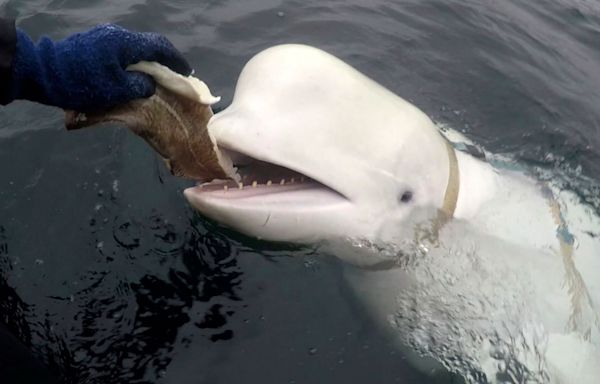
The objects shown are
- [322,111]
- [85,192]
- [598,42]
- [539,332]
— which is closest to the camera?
[322,111]

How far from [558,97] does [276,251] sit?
196 inches

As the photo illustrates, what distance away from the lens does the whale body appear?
13.8 ft

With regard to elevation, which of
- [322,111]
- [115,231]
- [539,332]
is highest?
[322,111]

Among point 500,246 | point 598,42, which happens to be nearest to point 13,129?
point 500,246

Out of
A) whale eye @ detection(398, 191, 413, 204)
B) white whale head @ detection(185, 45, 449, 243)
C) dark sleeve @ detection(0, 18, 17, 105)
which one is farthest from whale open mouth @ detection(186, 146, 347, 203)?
dark sleeve @ detection(0, 18, 17, 105)

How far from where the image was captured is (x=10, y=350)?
153 inches

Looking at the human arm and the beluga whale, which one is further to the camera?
the beluga whale

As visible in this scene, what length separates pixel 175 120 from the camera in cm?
390

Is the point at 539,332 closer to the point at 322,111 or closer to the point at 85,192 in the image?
the point at 322,111

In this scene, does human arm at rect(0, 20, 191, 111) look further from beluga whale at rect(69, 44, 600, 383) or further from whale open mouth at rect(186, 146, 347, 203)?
whale open mouth at rect(186, 146, 347, 203)

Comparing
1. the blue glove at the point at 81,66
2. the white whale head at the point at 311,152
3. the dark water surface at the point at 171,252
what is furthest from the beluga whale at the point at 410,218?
the blue glove at the point at 81,66

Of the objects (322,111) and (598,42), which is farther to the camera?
(598,42)

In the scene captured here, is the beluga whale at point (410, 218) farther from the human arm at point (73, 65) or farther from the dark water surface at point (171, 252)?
the human arm at point (73, 65)

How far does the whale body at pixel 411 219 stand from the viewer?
4.21 meters
